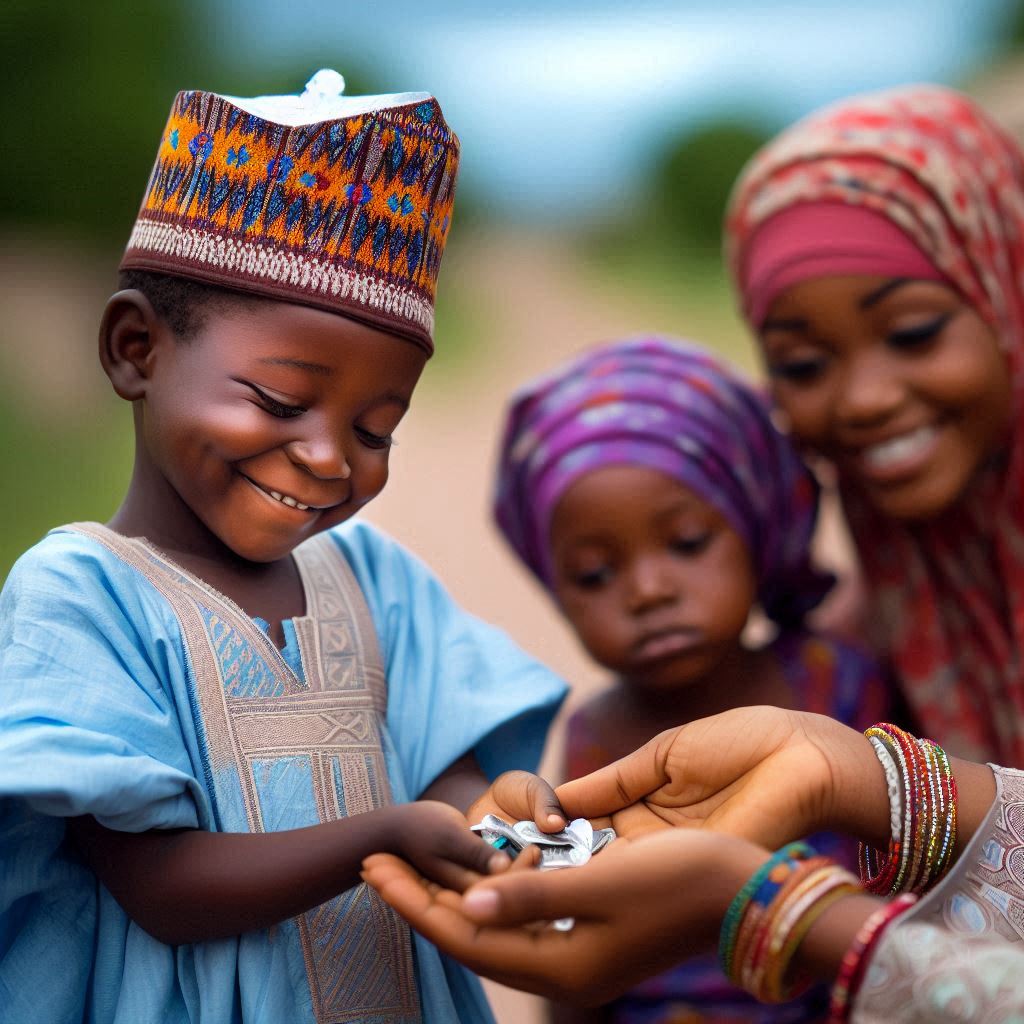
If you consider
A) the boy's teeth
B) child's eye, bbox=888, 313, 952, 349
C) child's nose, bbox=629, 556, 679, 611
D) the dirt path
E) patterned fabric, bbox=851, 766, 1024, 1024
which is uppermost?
the dirt path

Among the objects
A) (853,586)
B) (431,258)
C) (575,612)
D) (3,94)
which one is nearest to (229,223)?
(431,258)

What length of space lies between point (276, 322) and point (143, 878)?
0.67 m

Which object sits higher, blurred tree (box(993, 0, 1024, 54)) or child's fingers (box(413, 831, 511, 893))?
blurred tree (box(993, 0, 1024, 54))

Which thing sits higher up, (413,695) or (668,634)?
(668,634)

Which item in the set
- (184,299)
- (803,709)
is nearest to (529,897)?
(184,299)

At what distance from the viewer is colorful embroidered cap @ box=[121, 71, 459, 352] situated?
5.34 feet

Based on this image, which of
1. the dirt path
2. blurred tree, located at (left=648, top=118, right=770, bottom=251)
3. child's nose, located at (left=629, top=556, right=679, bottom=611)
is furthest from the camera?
blurred tree, located at (left=648, top=118, right=770, bottom=251)

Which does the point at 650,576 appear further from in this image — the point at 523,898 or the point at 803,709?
the point at 523,898

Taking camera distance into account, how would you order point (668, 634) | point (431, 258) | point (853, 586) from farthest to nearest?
point (853, 586) < point (668, 634) < point (431, 258)

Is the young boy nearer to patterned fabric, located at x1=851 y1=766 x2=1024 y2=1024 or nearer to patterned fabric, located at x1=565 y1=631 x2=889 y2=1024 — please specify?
patterned fabric, located at x1=851 y1=766 x2=1024 y2=1024

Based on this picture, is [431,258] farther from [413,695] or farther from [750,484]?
[750,484]

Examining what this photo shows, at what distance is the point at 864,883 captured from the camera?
5.98 feet

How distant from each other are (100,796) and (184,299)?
619mm

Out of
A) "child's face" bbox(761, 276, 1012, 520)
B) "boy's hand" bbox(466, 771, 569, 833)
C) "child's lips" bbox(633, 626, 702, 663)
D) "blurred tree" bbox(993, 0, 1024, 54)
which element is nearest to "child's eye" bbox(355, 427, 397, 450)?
"boy's hand" bbox(466, 771, 569, 833)
